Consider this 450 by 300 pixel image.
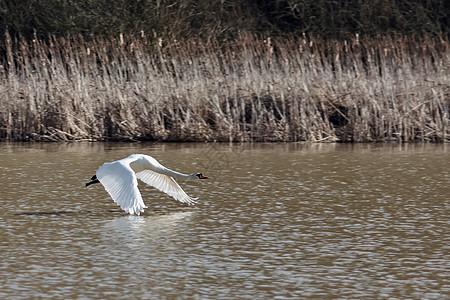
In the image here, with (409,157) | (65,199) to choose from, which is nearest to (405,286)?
(65,199)

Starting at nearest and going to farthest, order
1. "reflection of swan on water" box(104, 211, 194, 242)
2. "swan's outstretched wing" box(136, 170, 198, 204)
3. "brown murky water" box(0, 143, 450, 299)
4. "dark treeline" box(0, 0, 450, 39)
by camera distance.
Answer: "brown murky water" box(0, 143, 450, 299) → "reflection of swan on water" box(104, 211, 194, 242) → "swan's outstretched wing" box(136, 170, 198, 204) → "dark treeline" box(0, 0, 450, 39)

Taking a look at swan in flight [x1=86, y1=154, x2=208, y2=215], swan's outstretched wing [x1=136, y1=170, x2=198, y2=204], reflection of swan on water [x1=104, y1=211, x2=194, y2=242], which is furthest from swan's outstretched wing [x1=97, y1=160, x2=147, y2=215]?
swan's outstretched wing [x1=136, y1=170, x2=198, y2=204]

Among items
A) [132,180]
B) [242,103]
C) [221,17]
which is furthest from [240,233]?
[221,17]

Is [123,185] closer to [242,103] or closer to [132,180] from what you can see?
[132,180]

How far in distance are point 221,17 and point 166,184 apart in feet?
45.6

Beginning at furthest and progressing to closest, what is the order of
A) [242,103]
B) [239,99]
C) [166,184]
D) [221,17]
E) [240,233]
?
[221,17] → [239,99] → [242,103] → [166,184] → [240,233]

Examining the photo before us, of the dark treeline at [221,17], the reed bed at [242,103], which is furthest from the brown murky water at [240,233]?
the dark treeline at [221,17]

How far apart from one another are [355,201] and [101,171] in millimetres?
2092

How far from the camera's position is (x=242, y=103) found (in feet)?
41.2

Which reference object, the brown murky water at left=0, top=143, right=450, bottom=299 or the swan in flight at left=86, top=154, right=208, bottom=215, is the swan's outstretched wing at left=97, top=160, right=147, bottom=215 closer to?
the swan in flight at left=86, top=154, right=208, bottom=215

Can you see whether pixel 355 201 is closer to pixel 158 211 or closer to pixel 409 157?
pixel 158 211

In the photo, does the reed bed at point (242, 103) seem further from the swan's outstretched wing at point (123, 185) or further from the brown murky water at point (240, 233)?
the swan's outstretched wing at point (123, 185)

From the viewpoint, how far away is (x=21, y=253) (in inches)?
216

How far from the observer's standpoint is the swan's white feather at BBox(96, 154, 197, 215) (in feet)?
21.3
